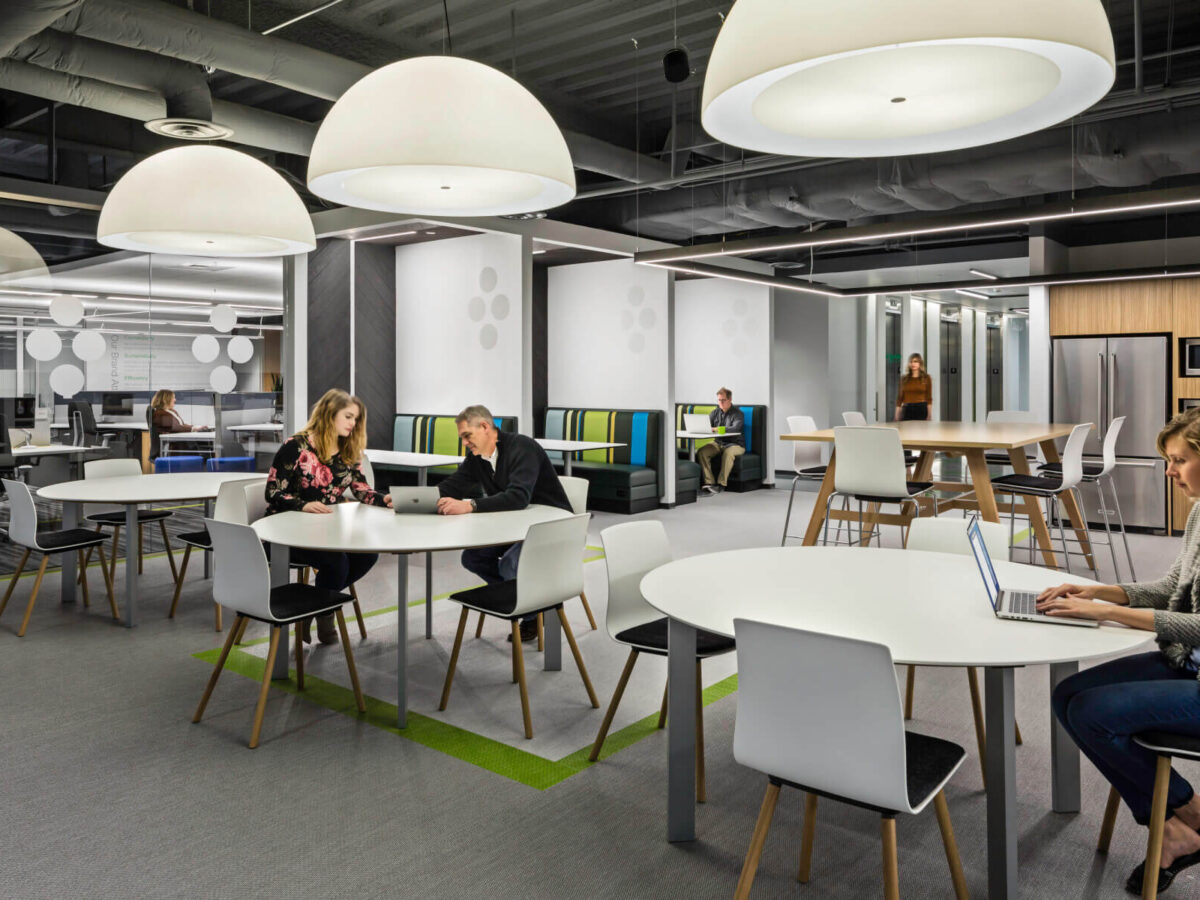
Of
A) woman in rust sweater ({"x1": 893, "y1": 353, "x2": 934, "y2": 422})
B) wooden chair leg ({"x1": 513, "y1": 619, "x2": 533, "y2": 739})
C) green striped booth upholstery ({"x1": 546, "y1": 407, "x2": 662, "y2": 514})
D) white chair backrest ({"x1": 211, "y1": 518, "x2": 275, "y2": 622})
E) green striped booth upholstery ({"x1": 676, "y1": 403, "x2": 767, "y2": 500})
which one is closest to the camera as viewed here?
white chair backrest ({"x1": 211, "y1": 518, "x2": 275, "y2": 622})

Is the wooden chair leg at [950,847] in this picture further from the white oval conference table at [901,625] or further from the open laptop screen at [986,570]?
the open laptop screen at [986,570]

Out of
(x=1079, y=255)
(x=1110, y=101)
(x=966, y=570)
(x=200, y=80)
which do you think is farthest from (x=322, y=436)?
(x=1079, y=255)

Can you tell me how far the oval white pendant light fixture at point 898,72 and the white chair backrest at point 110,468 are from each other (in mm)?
5431

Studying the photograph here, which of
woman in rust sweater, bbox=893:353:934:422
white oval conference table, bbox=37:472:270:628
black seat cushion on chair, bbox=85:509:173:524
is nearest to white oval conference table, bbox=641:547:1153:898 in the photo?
white oval conference table, bbox=37:472:270:628

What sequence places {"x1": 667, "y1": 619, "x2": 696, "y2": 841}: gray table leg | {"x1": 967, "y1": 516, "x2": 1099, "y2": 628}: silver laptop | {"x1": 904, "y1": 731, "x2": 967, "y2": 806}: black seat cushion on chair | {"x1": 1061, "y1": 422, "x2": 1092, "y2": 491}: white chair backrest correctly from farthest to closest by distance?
{"x1": 1061, "y1": 422, "x2": 1092, "y2": 491}: white chair backrest < {"x1": 667, "y1": 619, "x2": 696, "y2": 841}: gray table leg < {"x1": 967, "y1": 516, "x2": 1099, "y2": 628}: silver laptop < {"x1": 904, "y1": 731, "x2": 967, "y2": 806}: black seat cushion on chair

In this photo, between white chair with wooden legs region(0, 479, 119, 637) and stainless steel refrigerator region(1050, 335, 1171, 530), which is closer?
white chair with wooden legs region(0, 479, 119, 637)

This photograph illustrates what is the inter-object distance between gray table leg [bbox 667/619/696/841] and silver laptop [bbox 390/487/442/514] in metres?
2.07

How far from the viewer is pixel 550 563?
379cm

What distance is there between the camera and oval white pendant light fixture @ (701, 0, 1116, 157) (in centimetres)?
189

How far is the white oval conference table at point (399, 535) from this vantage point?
3.77 meters

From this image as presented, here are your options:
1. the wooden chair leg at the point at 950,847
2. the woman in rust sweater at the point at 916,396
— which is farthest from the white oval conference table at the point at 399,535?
the woman in rust sweater at the point at 916,396

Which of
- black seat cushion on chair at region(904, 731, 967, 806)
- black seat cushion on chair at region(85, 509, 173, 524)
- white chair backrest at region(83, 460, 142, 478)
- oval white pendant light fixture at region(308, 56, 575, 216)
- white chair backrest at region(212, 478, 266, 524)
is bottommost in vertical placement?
black seat cushion on chair at region(904, 731, 967, 806)

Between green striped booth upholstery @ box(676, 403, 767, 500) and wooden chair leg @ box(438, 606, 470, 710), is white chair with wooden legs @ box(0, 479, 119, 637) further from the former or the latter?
green striped booth upholstery @ box(676, 403, 767, 500)

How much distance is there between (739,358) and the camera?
1300 cm
